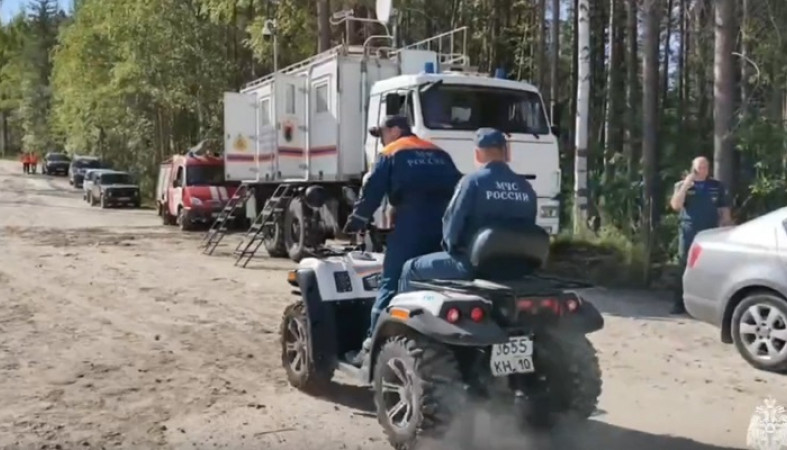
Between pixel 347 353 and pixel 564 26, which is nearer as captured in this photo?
pixel 347 353

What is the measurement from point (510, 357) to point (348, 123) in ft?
33.2

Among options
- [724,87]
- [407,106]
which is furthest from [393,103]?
[724,87]

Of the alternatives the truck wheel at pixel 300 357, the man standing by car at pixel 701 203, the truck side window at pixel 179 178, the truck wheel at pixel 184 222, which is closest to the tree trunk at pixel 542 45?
the truck side window at pixel 179 178

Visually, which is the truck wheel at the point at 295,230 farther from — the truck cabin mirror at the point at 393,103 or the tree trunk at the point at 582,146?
the tree trunk at the point at 582,146

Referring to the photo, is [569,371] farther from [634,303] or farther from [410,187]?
[634,303]

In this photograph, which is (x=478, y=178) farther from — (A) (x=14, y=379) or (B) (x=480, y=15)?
(B) (x=480, y=15)

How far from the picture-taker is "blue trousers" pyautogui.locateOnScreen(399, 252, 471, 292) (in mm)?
5578

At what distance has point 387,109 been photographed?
44.8ft

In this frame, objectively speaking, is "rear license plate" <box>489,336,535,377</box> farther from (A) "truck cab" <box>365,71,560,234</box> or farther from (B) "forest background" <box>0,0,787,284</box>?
(B) "forest background" <box>0,0,787,284</box>

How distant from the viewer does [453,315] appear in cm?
530

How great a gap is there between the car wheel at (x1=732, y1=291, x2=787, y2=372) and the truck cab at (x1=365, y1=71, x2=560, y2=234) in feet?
16.3

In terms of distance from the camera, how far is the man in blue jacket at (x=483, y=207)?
5.46 metres

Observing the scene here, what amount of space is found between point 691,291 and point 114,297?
Result: 7424 mm

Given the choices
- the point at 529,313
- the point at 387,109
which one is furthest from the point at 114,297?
the point at 529,313
